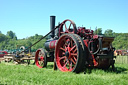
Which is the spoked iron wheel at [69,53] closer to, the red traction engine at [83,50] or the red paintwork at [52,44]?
the red traction engine at [83,50]

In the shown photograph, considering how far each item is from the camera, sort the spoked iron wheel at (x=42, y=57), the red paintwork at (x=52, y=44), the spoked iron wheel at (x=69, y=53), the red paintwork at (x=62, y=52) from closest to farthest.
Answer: the spoked iron wheel at (x=69, y=53) → the red paintwork at (x=62, y=52) → the red paintwork at (x=52, y=44) → the spoked iron wheel at (x=42, y=57)

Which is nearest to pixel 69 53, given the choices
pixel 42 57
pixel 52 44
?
pixel 52 44

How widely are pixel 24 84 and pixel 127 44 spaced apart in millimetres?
48689

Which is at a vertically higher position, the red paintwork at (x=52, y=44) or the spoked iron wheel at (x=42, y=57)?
the red paintwork at (x=52, y=44)

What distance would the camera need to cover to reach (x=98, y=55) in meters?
7.57

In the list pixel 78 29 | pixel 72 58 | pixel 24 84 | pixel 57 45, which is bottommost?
pixel 24 84

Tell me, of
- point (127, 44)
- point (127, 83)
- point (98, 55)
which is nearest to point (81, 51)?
point (98, 55)

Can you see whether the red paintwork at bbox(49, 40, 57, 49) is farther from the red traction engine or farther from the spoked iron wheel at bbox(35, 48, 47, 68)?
the red traction engine

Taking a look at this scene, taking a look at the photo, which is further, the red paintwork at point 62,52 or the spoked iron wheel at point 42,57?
the spoked iron wheel at point 42,57

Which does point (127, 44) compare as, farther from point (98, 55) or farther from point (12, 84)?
point (12, 84)

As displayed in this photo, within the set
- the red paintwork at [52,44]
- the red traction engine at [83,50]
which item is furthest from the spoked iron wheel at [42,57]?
the red traction engine at [83,50]

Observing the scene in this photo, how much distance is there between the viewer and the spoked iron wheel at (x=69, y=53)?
7.52 metres

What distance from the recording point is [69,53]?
833 centimetres

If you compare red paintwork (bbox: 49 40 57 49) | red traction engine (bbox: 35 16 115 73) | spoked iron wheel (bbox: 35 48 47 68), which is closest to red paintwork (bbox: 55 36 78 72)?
red traction engine (bbox: 35 16 115 73)
